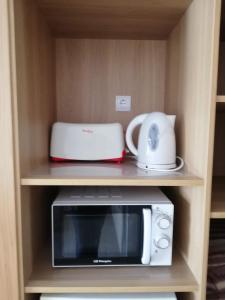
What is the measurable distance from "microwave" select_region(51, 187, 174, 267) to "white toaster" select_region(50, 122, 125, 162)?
221 mm

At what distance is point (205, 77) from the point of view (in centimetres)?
77

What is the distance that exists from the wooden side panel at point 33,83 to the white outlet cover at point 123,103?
320 mm

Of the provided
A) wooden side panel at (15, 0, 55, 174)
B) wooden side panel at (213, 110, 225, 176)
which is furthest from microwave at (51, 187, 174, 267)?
wooden side panel at (213, 110, 225, 176)

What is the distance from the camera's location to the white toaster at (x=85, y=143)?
108cm

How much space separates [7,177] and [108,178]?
292 millimetres

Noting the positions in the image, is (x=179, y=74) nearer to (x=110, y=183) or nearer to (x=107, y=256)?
(x=110, y=183)

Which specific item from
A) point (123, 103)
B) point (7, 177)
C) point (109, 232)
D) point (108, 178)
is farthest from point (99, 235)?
point (123, 103)

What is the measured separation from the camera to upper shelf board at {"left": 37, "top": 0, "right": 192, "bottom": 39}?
34.3 inches

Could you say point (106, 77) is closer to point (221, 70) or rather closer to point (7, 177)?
point (221, 70)

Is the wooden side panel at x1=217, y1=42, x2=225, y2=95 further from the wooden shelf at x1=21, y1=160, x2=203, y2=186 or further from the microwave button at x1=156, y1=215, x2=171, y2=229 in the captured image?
the microwave button at x1=156, y1=215, x2=171, y2=229

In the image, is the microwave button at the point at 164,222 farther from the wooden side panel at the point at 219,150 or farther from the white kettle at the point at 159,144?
the wooden side panel at the point at 219,150

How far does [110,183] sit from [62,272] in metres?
0.38

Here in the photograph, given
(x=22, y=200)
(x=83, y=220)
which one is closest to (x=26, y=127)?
(x=22, y=200)

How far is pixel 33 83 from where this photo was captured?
0.90 m
